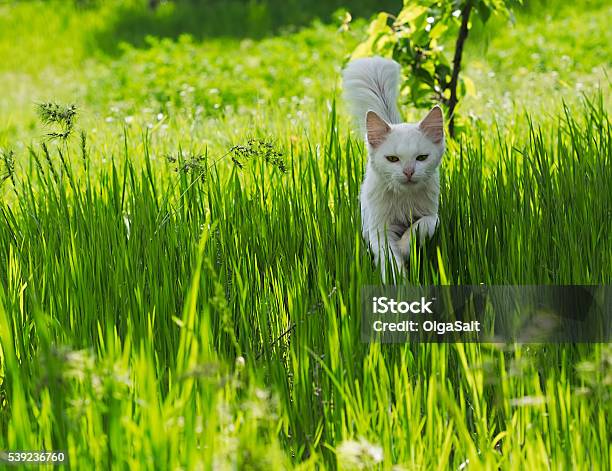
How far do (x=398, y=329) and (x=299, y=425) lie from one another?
429 mm

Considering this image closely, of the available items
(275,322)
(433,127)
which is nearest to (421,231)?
(433,127)

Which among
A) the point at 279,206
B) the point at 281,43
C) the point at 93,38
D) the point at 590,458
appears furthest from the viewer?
the point at 93,38

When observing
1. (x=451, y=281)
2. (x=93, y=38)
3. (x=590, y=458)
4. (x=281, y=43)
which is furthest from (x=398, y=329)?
(x=93, y=38)

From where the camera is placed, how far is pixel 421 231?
2.95 m

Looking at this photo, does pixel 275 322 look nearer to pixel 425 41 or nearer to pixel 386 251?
pixel 386 251

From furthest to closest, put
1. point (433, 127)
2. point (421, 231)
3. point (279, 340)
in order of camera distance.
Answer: point (433, 127)
point (421, 231)
point (279, 340)

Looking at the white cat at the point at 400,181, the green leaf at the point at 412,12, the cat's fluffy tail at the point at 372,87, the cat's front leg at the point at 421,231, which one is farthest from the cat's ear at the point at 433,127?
the green leaf at the point at 412,12

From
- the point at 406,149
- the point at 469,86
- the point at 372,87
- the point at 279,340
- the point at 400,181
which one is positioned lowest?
the point at 279,340

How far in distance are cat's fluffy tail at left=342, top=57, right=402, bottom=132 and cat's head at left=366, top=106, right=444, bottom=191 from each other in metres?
0.47

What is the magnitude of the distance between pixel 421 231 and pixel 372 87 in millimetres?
869

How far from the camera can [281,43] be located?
1259 centimetres

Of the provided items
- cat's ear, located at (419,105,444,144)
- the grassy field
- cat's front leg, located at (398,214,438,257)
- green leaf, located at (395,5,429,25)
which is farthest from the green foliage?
cat's front leg, located at (398,214,438,257)

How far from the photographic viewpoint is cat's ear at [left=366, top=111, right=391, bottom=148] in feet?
9.95

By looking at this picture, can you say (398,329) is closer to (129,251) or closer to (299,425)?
(299,425)
